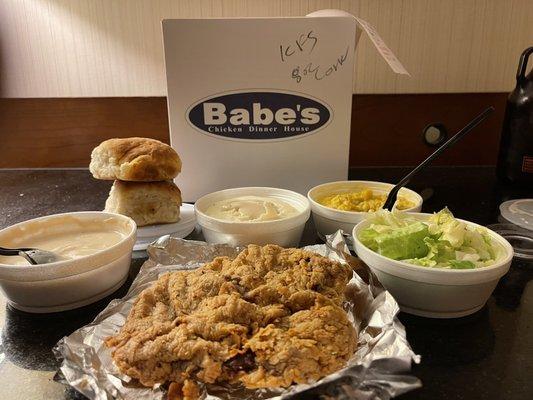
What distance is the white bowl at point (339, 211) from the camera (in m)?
1.00

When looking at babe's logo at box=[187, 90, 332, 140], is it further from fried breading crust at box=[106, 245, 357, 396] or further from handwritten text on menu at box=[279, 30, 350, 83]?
fried breading crust at box=[106, 245, 357, 396]

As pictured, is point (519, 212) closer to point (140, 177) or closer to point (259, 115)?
point (259, 115)

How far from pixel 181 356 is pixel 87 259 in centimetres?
26

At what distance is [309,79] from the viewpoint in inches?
45.5

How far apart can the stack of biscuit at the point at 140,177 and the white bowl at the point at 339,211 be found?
315 millimetres

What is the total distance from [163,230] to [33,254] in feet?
0.97

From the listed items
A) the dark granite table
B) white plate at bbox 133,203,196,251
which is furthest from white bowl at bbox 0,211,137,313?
white plate at bbox 133,203,196,251

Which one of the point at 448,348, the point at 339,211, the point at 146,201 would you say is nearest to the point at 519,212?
the point at 339,211

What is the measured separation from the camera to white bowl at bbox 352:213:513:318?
731 mm

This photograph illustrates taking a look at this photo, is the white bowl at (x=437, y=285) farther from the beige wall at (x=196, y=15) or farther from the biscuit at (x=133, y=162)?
the beige wall at (x=196, y=15)

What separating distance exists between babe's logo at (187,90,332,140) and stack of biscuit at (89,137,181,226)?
0.51 ft

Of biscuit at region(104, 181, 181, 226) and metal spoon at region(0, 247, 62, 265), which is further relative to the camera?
biscuit at region(104, 181, 181, 226)

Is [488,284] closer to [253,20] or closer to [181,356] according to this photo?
[181,356]

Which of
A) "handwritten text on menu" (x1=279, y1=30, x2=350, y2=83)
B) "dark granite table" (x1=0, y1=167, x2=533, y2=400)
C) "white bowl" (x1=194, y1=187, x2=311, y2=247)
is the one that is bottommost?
"dark granite table" (x1=0, y1=167, x2=533, y2=400)
